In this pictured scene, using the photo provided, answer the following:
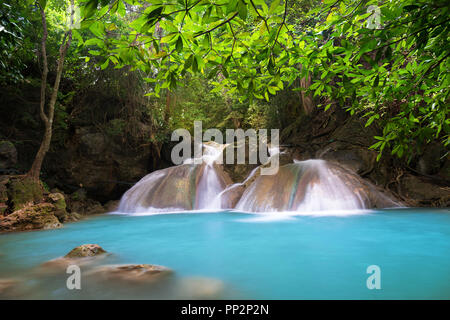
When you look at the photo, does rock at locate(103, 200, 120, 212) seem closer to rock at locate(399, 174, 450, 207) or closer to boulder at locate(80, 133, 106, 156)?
boulder at locate(80, 133, 106, 156)

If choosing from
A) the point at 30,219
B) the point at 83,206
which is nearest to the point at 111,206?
the point at 83,206

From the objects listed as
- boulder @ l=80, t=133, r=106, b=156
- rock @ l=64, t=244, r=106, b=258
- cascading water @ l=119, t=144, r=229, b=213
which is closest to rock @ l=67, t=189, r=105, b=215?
cascading water @ l=119, t=144, r=229, b=213

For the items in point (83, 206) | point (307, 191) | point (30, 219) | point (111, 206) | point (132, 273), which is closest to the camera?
point (132, 273)

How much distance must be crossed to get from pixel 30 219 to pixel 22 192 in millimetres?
1022

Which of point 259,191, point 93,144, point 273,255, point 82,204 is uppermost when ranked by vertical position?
point 93,144

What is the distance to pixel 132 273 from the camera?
2.45 metres

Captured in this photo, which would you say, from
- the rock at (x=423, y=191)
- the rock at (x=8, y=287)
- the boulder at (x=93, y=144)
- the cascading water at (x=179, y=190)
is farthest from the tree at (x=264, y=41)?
the boulder at (x=93, y=144)

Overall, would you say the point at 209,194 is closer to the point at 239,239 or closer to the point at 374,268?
the point at 239,239

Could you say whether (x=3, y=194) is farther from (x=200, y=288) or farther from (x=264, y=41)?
(x=264, y=41)

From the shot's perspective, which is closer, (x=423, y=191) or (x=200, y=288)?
(x=200, y=288)

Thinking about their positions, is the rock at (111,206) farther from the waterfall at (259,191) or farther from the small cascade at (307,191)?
the small cascade at (307,191)

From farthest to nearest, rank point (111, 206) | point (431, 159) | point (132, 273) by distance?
point (111, 206)
point (431, 159)
point (132, 273)

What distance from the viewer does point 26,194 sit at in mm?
6023
